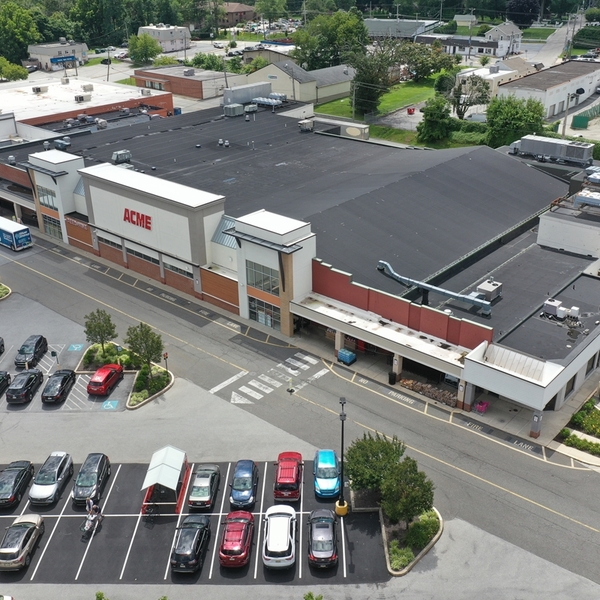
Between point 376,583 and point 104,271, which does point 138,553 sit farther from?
point 104,271

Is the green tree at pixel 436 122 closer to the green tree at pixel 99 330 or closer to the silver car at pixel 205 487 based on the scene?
the green tree at pixel 99 330

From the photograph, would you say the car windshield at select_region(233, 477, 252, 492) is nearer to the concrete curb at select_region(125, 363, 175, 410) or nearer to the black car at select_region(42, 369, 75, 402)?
the concrete curb at select_region(125, 363, 175, 410)

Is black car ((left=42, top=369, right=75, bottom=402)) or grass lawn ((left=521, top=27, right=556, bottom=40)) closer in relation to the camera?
black car ((left=42, top=369, right=75, bottom=402))

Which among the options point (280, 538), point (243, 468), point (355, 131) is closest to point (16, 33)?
point (355, 131)

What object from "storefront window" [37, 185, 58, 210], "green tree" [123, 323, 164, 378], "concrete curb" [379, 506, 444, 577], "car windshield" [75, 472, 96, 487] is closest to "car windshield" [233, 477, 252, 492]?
"concrete curb" [379, 506, 444, 577]

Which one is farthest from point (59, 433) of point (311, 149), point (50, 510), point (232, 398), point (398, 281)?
point (311, 149)

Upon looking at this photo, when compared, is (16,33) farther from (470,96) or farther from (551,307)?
(551,307)

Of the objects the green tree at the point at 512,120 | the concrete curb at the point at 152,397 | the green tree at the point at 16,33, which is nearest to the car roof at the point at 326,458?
the concrete curb at the point at 152,397

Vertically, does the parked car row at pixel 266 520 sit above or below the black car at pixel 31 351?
above
